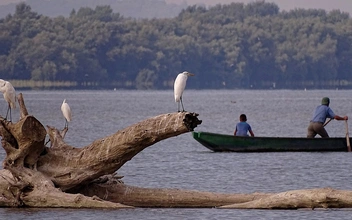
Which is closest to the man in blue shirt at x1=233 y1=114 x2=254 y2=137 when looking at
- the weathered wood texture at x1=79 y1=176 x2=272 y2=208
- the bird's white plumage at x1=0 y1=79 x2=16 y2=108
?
the bird's white plumage at x1=0 y1=79 x2=16 y2=108

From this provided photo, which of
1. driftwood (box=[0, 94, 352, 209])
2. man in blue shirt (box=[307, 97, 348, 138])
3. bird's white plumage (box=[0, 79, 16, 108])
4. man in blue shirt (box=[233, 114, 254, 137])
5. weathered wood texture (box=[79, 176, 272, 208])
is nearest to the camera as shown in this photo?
driftwood (box=[0, 94, 352, 209])

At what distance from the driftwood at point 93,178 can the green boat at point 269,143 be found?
1238cm

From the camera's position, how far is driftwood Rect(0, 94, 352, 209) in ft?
58.4

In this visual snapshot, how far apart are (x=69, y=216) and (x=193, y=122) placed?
104 inches

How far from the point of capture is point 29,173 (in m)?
18.3

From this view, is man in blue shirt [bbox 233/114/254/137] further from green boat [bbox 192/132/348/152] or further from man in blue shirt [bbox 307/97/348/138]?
man in blue shirt [bbox 307/97/348/138]

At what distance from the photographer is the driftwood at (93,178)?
17.8 m

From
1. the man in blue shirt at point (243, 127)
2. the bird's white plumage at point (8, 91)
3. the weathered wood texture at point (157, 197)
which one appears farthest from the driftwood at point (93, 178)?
the man in blue shirt at point (243, 127)

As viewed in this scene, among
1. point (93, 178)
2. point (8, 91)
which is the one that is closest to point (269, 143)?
point (8, 91)

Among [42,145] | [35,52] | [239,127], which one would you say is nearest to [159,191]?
[42,145]

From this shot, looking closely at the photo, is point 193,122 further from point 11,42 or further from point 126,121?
point 11,42

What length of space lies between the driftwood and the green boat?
12.4 m

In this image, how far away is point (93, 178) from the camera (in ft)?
60.5

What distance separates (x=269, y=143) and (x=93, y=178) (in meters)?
14.0
